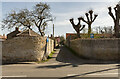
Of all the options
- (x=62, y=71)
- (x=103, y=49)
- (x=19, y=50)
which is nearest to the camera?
(x=62, y=71)

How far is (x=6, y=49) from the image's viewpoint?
10273mm

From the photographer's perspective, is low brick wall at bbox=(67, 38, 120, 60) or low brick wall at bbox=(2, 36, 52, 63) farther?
low brick wall at bbox=(67, 38, 120, 60)

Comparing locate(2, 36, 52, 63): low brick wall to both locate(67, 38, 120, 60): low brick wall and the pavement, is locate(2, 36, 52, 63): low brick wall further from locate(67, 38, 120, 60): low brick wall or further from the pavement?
locate(67, 38, 120, 60): low brick wall

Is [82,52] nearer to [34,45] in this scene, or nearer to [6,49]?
[34,45]

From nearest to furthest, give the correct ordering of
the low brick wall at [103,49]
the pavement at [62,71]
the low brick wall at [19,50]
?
the pavement at [62,71] → the low brick wall at [19,50] → the low brick wall at [103,49]

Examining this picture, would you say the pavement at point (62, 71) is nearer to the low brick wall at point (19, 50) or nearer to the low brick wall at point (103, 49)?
the low brick wall at point (19, 50)

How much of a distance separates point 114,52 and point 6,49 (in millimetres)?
10583

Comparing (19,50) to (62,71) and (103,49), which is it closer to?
(62,71)

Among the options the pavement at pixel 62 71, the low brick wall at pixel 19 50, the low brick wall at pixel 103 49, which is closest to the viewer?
the pavement at pixel 62 71

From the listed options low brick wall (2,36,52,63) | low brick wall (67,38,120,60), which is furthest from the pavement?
low brick wall (67,38,120,60)

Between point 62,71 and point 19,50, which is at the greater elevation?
point 19,50

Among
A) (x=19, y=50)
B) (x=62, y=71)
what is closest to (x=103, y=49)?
(x=62, y=71)

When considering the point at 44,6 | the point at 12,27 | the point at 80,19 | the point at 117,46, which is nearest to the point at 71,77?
the point at 117,46

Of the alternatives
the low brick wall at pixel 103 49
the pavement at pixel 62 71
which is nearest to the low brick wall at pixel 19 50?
the pavement at pixel 62 71
